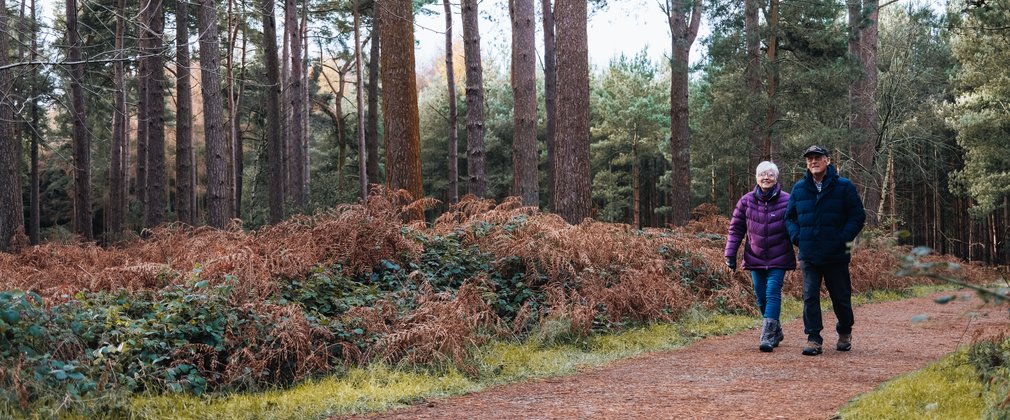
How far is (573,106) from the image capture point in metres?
13.6

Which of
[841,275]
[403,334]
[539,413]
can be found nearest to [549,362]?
[403,334]

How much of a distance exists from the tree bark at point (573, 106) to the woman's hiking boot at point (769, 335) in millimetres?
6224

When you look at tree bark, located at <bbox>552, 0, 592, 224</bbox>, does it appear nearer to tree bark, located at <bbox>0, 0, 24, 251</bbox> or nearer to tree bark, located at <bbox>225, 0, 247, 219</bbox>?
tree bark, located at <bbox>0, 0, 24, 251</bbox>

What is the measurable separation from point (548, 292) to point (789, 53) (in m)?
17.0

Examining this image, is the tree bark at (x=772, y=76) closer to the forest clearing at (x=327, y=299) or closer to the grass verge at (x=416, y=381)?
the forest clearing at (x=327, y=299)

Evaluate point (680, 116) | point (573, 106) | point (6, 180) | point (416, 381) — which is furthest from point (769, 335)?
point (6, 180)

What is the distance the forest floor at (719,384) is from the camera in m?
5.16

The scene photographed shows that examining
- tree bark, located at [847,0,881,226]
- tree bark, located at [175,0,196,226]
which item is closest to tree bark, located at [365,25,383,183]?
tree bark, located at [175,0,196,226]

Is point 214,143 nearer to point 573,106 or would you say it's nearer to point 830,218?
point 573,106

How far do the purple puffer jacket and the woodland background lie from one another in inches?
97.1

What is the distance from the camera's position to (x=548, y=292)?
905 cm

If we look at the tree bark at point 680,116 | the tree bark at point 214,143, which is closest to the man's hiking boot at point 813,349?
the tree bark at point 214,143

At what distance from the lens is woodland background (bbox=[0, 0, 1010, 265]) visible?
13.6 meters

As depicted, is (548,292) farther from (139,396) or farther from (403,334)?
(139,396)
